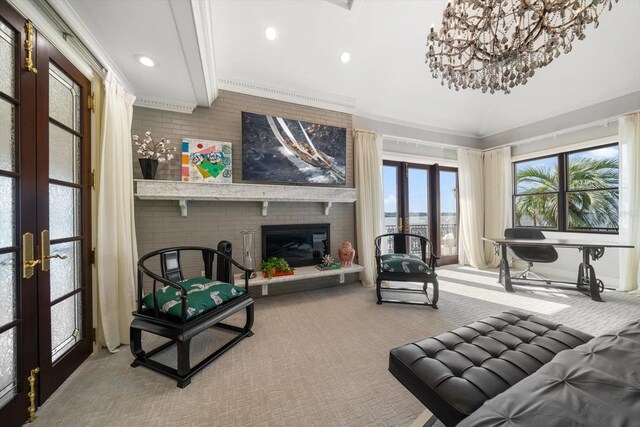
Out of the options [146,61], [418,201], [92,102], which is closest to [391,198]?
[418,201]

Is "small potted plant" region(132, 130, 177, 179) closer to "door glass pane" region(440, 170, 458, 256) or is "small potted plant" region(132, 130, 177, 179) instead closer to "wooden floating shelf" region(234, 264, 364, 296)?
"wooden floating shelf" region(234, 264, 364, 296)

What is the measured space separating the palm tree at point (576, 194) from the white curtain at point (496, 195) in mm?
367

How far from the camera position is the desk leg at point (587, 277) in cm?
298

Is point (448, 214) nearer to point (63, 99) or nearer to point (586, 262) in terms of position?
point (586, 262)

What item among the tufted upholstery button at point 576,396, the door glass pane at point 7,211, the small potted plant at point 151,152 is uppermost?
the small potted plant at point 151,152

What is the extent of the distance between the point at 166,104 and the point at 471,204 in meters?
5.51

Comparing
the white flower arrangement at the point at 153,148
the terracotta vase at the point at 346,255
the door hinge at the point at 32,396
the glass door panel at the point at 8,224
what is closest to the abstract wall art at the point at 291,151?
the white flower arrangement at the point at 153,148

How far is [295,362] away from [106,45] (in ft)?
9.82

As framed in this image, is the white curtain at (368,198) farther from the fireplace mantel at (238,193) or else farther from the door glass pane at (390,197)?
the door glass pane at (390,197)

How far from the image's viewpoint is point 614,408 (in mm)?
674

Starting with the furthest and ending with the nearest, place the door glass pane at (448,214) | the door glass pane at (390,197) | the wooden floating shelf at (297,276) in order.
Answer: the door glass pane at (448,214)
the door glass pane at (390,197)
the wooden floating shelf at (297,276)

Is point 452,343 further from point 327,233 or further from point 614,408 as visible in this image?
point 327,233

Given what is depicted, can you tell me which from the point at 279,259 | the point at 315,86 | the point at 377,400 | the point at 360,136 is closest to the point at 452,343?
the point at 377,400

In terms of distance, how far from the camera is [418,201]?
4734 mm
